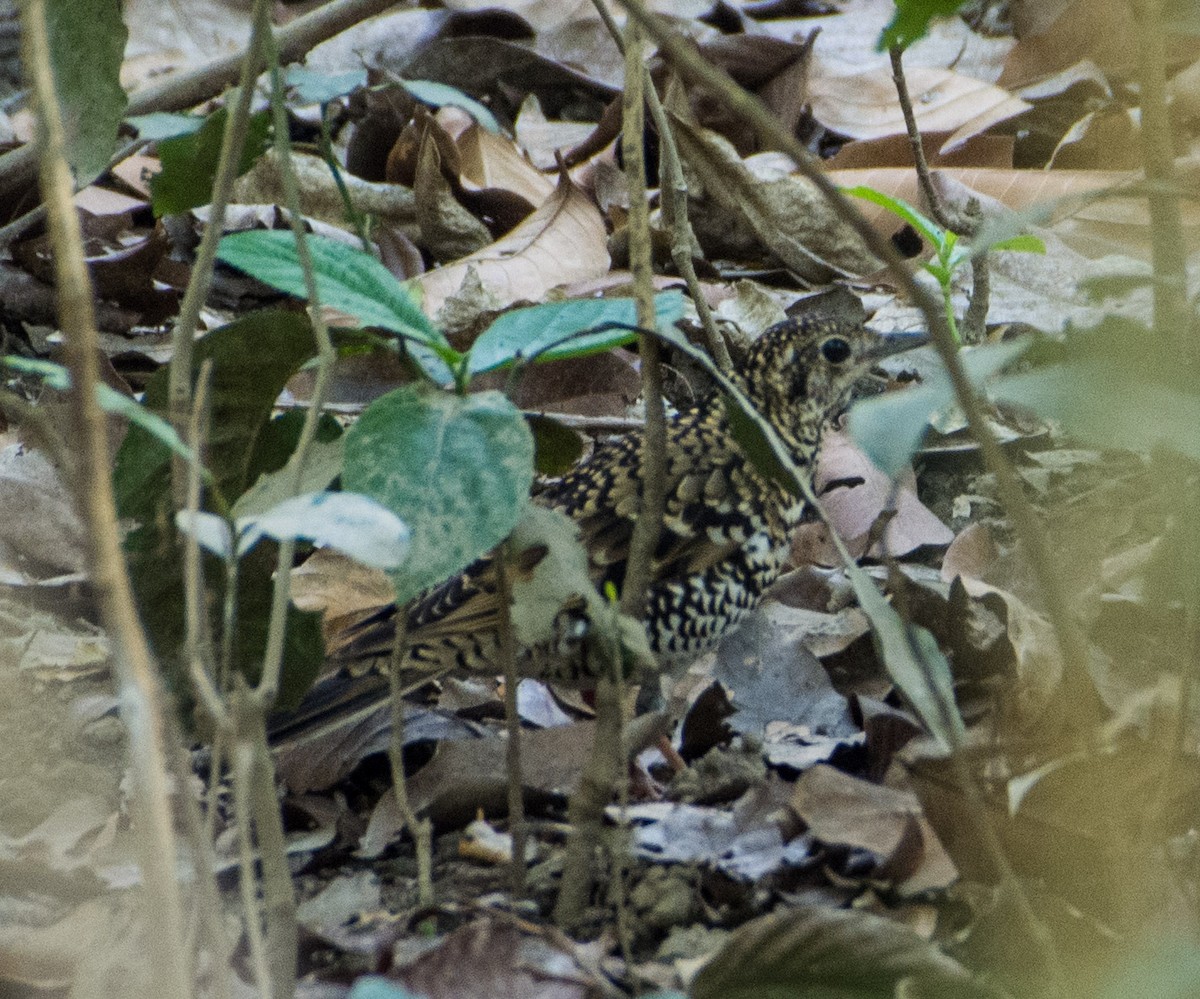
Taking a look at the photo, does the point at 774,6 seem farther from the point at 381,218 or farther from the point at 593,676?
the point at 593,676

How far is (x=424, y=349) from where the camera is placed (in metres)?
2.61

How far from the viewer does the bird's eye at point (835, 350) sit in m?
4.58

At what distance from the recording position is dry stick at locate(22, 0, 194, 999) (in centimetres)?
140

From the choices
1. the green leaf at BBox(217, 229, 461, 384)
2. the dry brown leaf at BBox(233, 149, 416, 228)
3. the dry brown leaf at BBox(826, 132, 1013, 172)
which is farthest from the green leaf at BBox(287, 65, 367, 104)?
the dry brown leaf at BBox(826, 132, 1013, 172)

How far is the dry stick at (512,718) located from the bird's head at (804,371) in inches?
84.9

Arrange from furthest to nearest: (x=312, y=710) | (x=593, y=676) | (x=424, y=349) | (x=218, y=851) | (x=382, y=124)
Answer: (x=382, y=124) < (x=593, y=676) < (x=312, y=710) < (x=218, y=851) < (x=424, y=349)

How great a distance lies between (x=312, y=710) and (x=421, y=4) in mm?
5067

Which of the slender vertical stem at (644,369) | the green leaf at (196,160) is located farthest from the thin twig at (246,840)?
the green leaf at (196,160)

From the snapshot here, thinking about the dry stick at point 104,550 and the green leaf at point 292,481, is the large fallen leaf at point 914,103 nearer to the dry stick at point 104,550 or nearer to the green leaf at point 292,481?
the green leaf at point 292,481

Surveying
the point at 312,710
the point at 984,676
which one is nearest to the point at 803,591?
the point at 984,676

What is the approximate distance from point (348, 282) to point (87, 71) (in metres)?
0.69

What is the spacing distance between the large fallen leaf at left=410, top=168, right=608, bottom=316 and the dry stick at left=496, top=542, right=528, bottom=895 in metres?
2.69

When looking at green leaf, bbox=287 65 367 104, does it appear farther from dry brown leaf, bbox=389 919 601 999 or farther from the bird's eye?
the bird's eye

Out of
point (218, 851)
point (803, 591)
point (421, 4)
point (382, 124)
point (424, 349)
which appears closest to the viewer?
point (424, 349)
